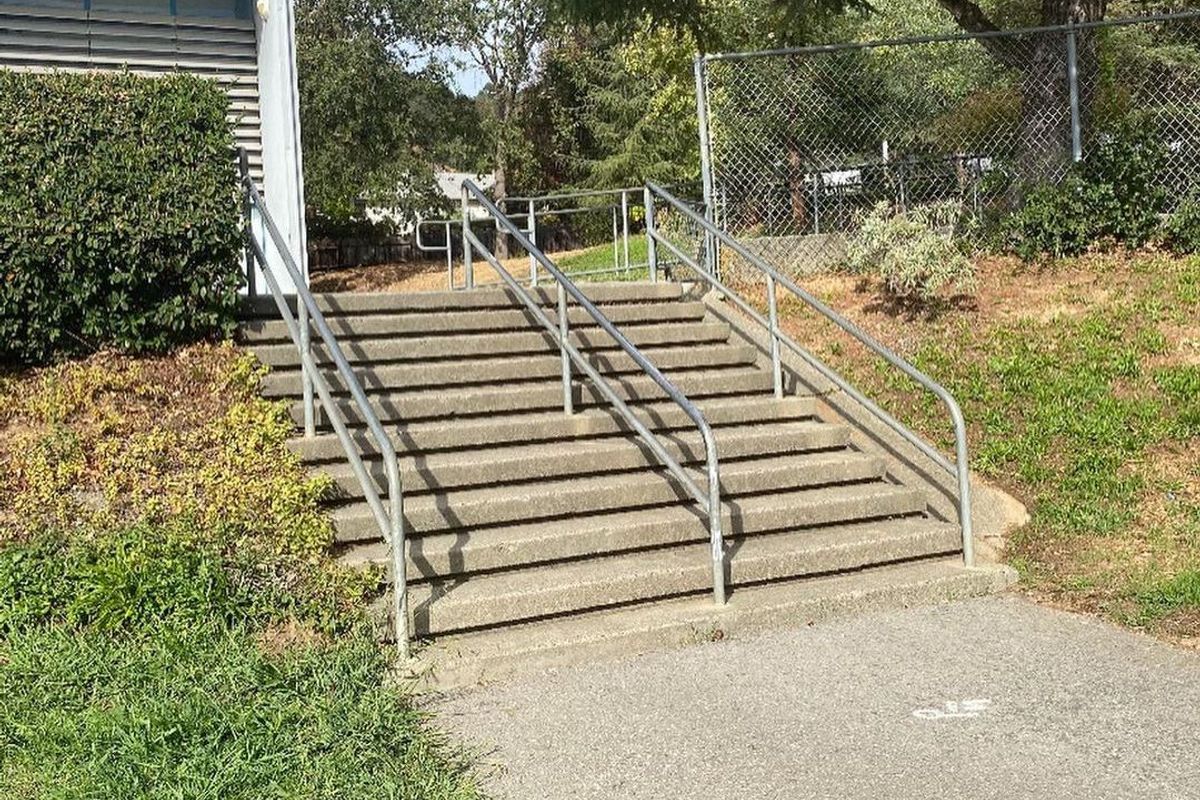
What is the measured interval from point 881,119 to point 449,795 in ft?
29.9

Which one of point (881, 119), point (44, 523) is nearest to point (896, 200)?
point (881, 119)

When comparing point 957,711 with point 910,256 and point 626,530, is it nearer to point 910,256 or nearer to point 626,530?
point 626,530

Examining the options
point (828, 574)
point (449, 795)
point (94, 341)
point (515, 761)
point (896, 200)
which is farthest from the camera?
point (896, 200)

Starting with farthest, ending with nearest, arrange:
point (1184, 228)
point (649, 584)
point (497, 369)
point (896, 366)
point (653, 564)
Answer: point (1184, 228) → point (497, 369) → point (896, 366) → point (653, 564) → point (649, 584)

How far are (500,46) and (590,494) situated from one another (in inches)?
1132

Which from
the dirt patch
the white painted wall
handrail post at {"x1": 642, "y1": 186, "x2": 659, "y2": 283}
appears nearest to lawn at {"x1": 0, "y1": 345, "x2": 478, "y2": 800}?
the white painted wall

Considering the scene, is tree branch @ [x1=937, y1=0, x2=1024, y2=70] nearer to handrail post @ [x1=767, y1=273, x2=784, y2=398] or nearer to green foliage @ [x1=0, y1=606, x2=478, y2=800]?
handrail post @ [x1=767, y1=273, x2=784, y2=398]

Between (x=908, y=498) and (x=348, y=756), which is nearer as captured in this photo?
(x=348, y=756)

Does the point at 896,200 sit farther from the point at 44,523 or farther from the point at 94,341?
the point at 44,523

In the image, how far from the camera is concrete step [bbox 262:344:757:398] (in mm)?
7031

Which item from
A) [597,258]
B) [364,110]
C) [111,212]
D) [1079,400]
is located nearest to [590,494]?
[111,212]

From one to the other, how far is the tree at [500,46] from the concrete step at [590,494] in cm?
2333

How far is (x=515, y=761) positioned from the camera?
4.07 m

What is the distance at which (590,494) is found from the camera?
6270 millimetres
